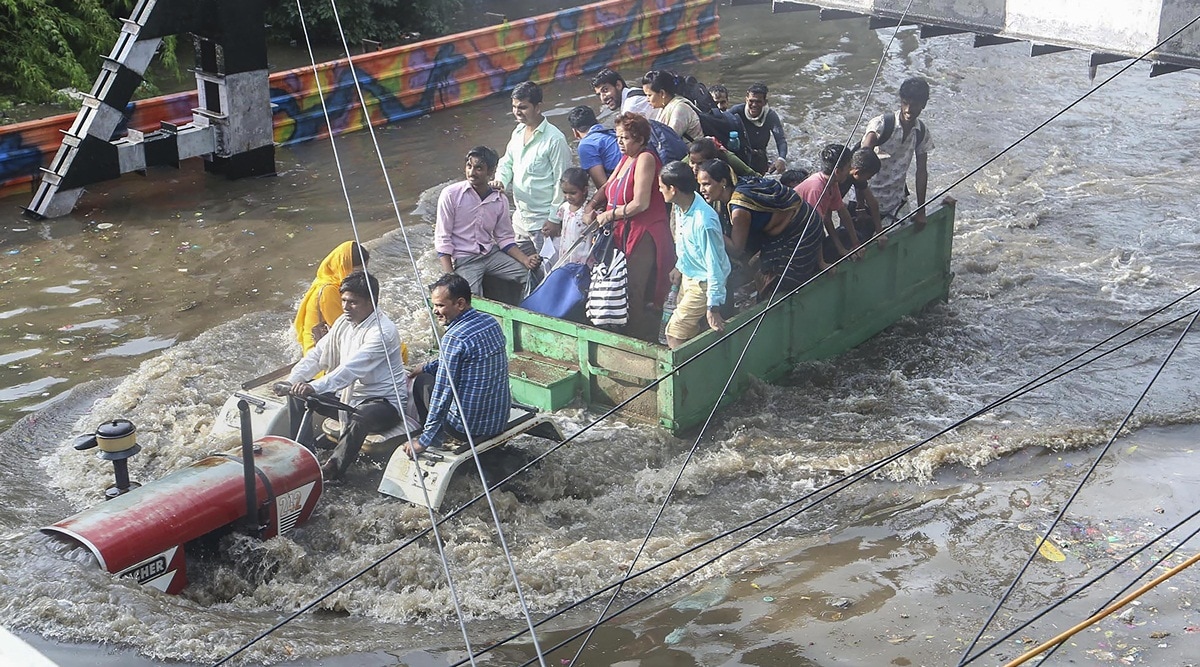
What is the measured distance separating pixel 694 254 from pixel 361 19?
556 inches

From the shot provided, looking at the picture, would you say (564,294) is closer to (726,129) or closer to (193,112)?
(726,129)

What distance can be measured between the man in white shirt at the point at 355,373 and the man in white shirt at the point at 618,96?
3899mm

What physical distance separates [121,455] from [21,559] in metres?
0.70

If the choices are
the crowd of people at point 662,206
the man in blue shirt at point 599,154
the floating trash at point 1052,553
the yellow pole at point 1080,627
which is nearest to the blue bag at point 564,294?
the crowd of people at point 662,206

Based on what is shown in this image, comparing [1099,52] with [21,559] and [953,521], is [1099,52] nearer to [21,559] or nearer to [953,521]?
[953,521]

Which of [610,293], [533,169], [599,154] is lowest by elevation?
[610,293]

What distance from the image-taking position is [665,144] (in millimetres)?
9438

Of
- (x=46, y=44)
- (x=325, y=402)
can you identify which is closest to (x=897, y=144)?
(x=325, y=402)

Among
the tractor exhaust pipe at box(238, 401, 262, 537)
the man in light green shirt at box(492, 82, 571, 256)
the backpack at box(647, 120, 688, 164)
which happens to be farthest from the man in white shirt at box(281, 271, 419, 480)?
the backpack at box(647, 120, 688, 164)

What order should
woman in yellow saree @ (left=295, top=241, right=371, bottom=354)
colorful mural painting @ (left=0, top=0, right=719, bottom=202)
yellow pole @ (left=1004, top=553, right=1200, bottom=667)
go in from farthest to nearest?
1. colorful mural painting @ (left=0, top=0, right=719, bottom=202)
2. woman in yellow saree @ (left=295, top=241, right=371, bottom=354)
3. yellow pole @ (left=1004, top=553, right=1200, bottom=667)

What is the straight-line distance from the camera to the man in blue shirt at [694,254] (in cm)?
794

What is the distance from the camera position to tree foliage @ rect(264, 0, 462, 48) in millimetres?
20312

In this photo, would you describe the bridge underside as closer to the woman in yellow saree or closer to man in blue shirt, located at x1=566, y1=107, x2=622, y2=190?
man in blue shirt, located at x1=566, y1=107, x2=622, y2=190

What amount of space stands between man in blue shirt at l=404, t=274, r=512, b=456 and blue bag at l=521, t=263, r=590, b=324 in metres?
1.57
